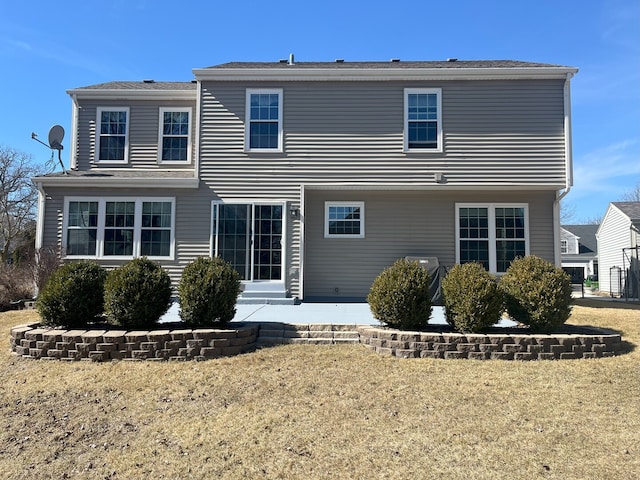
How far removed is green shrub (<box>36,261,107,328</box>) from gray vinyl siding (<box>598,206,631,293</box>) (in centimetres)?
2209

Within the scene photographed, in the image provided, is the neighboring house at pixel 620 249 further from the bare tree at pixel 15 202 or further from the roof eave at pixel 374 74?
the bare tree at pixel 15 202

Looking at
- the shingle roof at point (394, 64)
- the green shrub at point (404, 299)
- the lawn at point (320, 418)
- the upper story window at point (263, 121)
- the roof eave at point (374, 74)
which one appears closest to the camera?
the lawn at point (320, 418)

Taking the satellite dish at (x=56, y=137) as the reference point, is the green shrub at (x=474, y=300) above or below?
below

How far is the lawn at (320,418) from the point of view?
10.9ft

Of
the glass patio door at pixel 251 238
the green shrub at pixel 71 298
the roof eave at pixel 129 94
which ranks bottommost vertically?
the green shrub at pixel 71 298

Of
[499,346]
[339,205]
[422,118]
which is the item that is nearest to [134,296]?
[499,346]

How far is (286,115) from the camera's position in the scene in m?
10.9

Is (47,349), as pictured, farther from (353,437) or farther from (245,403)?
(353,437)

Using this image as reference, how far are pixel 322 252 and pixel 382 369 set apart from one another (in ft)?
19.2

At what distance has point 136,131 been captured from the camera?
11.9 m

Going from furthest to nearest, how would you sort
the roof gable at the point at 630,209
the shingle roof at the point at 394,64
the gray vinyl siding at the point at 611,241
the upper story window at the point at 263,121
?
the gray vinyl siding at the point at 611,241 < the roof gable at the point at 630,209 < the shingle roof at the point at 394,64 < the upper story window at the point at 263,121

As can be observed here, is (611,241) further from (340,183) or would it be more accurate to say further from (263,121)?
(263,121)

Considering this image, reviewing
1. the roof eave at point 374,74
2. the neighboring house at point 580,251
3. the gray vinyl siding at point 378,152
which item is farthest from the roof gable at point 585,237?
the roof eave at point 374,74

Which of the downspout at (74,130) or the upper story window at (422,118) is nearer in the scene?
the upper story window at (422,118)
